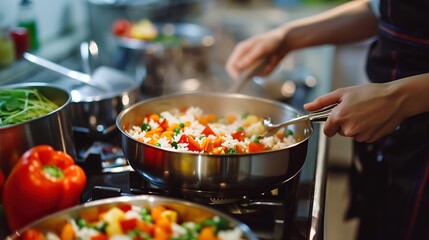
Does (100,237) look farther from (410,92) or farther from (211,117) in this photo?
(410,92)

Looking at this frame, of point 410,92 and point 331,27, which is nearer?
point 410,92

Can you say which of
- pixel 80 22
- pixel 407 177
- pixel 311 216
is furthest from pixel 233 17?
pixel 311 216

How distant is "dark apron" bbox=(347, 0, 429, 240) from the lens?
119 centimetres

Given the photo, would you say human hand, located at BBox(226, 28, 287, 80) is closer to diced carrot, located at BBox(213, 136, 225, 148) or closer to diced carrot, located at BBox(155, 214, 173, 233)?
diced carrot, located at BBox(213, 136, 225, 148)

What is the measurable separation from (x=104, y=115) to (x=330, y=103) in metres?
0.61

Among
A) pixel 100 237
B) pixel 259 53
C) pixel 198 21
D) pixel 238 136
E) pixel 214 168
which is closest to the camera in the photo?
pixel 100 237

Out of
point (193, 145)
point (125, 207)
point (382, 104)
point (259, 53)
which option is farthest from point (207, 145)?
point (259, 53)

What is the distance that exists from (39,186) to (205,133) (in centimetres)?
39

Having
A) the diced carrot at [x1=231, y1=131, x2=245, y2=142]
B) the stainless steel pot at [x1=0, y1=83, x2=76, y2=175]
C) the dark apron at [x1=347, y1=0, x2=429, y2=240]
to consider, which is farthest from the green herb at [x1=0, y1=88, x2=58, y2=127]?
the dark apron at [x1=347, y1=0, x2=429, y2=240]

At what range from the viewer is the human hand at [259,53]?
141 cm

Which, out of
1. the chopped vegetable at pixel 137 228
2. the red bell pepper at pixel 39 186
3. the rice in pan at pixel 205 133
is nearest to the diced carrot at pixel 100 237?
the chopped vegetable at pixel 137 228

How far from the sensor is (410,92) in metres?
0.96

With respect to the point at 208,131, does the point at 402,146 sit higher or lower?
lower

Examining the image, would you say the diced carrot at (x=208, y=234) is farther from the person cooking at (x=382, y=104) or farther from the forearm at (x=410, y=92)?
the forearm at (x=410, y=92)
